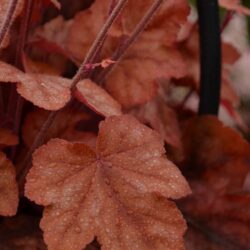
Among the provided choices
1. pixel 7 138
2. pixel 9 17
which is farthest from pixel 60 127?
pixel 9 17

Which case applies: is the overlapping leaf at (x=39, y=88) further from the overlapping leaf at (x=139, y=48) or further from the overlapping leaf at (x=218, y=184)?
the overlapping leaf at (x=218, y=184)

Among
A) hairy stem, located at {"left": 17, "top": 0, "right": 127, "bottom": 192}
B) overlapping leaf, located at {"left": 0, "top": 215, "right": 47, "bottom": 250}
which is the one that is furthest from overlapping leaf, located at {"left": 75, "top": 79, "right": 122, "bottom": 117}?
overlapping leaf, located at {"left": 0, "top": 215, "right": 47, "bottom": 250}

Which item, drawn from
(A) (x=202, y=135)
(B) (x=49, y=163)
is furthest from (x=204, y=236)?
(B) (x=49, y=163)

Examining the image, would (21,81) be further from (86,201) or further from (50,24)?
(50,24)

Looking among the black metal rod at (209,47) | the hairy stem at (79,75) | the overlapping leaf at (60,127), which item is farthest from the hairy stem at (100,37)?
the black metal rod at (209,47)

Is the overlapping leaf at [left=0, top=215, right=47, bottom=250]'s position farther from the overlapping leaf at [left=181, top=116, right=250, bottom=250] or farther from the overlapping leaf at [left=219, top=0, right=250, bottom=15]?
the overlapping leaf at [left=219, top=0, right=250, bottom=15]
